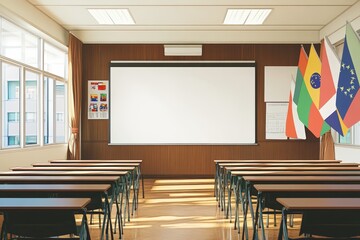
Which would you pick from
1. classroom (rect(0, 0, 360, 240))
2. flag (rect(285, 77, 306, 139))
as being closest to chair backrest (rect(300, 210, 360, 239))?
classroom (rect(0, 0, 360, 240))

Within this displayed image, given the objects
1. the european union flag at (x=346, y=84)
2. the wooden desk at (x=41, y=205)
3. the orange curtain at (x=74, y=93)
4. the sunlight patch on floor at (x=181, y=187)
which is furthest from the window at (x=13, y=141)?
the european union flag at (x=346, y=84)

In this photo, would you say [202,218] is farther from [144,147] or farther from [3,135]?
[144,147]

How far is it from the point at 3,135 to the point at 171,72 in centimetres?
438

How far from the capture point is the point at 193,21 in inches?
351

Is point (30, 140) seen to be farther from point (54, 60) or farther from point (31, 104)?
point (54, 60)

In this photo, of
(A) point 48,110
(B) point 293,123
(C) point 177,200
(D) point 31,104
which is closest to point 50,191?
(C) point 177,200

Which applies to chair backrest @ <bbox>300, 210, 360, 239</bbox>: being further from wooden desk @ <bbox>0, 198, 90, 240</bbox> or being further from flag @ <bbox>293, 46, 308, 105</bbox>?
flag @ <bbox>293, 46, 308, 105</bbox>

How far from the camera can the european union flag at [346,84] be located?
14.6 ft

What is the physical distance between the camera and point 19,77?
24.1ft

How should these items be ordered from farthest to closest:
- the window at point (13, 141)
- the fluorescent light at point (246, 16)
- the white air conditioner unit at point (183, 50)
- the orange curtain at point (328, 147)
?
the white air conditioner unit at point (183, 50)
the orange curtain at point (328, 147)
the fluorescent light at point (246, 16)
the window at point (13, 141)

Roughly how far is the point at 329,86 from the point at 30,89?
5.28 metres

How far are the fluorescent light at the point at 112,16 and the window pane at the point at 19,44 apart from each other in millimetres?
1255

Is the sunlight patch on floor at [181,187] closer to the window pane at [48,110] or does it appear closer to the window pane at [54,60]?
the window pane at [48,110]

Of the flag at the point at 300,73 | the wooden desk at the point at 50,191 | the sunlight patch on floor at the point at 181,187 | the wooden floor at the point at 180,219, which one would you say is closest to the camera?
the wooden desk at the point at 50,191
